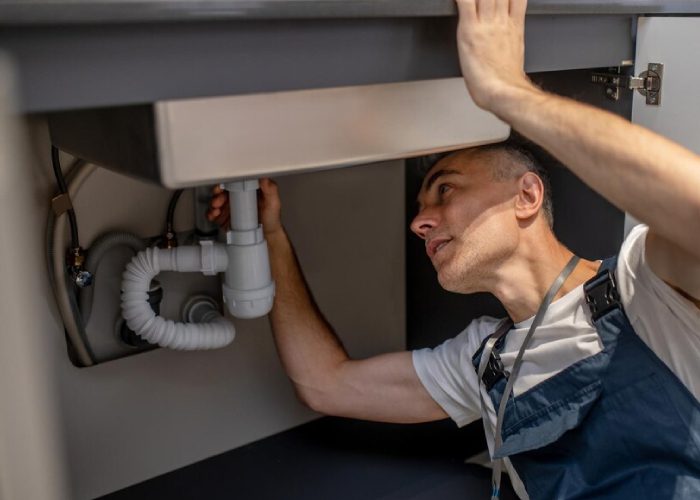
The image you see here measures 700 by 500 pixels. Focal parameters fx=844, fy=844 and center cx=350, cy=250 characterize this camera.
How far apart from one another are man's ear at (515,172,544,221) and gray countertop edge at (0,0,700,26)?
37cm

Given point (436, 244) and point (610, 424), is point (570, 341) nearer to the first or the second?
point (610, 424)

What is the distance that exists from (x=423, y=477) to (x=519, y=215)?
1.64 feet

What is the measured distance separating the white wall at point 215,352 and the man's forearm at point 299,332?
0.11 metres

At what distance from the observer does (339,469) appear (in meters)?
1.42

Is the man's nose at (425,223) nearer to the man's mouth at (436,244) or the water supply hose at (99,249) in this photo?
the man's mouth at (436,244)

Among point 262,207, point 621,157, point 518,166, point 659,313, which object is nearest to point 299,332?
point 262,207

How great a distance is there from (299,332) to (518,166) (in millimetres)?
436

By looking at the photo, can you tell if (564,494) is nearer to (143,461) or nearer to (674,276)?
(674,276)

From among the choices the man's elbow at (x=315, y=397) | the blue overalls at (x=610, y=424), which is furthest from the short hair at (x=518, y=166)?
the man's elbow at (x=315, y=397)

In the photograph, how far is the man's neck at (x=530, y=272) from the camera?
1193mm

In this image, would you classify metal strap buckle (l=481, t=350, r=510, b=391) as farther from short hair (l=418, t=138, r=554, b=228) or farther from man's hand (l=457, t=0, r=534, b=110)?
man's hand (l=457, t=0, r=534, b=110)

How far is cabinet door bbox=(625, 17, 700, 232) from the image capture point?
3.36 ft

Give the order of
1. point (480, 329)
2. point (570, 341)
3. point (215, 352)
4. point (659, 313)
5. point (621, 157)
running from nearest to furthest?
1. point (621, 157)
2. point (659, 313)
3. point (570, 341)
4. point (480, 329)
5. point (215, 352)

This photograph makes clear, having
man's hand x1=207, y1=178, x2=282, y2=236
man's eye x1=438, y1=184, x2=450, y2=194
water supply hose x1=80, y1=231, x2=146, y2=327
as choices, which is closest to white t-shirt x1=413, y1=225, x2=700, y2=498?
man's eye x1=438, y1=184, x2=450, y2=194
